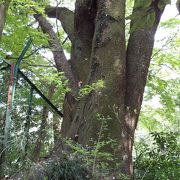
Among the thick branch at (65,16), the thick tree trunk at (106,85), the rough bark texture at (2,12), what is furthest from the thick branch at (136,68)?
the rough bark texture at (2,12)

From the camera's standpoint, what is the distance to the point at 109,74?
13.3 feet

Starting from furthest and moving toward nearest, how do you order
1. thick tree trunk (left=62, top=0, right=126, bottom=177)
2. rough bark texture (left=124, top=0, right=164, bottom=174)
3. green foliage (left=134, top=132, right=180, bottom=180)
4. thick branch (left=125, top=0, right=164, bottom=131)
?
thick branch (left=125, top=0, right=164, bottom=131)
rough bark texture (left=124, top=0, right=164, bottom=174)
thick tree trunk (left=62, top=0, right=126, bottom=177)
green foliage (left=134, top=132, right=180, bottom=180)

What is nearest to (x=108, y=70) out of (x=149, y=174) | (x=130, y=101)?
(x=130, y=101)

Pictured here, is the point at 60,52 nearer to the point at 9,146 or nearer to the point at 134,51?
the point at 134,51

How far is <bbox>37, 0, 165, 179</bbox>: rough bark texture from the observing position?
12.2 ft

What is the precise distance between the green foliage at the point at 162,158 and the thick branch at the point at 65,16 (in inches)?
110

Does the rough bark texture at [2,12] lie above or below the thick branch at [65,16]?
below

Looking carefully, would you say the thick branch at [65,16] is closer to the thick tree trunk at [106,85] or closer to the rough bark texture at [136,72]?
the thick tree trunk at [106,85]

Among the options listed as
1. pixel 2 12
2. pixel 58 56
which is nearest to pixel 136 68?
pixel 58 56

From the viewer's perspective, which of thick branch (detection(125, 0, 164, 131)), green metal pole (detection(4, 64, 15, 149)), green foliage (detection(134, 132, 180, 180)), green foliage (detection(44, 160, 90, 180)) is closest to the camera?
green foliage (detection(44, 160, 90, 180))

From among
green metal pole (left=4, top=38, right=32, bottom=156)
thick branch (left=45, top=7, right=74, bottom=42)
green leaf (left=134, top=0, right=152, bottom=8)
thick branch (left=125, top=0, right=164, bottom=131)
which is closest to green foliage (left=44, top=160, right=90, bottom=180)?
green metal pole (left=4, top=38, right=32, bottom=156)

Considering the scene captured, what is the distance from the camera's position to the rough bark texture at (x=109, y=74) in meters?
3.73

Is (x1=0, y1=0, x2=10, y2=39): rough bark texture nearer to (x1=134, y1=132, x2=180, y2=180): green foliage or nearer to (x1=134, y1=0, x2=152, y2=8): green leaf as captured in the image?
(x1=134, y1=0, x2=152, y2=8): green leaf

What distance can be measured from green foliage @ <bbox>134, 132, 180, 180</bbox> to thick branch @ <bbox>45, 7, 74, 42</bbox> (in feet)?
9.13
